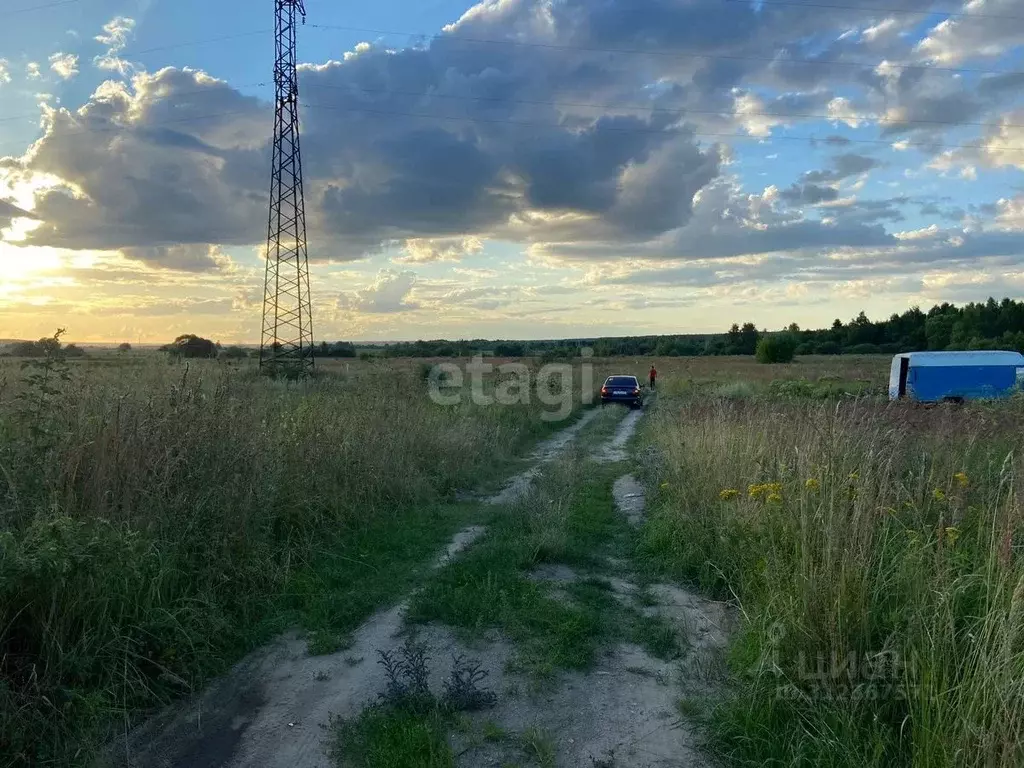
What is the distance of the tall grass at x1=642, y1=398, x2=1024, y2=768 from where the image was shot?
9.90 feet

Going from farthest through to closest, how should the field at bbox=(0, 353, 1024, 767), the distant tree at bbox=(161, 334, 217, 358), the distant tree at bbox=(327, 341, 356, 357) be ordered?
the distant tree at bbox=(327, 341, 356, 357)
the distant tree at bbox=(161, 334, 217, 358)
the field at bbox=(0, 353, 1024, 767)

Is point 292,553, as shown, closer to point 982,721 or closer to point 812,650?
point 812,650

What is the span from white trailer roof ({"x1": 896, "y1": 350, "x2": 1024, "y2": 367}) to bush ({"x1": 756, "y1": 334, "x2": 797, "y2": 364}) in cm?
4208

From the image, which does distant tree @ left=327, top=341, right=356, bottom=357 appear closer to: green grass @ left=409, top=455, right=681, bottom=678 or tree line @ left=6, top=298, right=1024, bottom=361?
tree line @ left=6, top=298, right=1024, bottom=361

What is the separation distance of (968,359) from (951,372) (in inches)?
38.9

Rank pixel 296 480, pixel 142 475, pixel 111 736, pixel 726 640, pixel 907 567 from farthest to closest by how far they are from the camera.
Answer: pixel 296 480 < pixel 142 475 < pixel 726 640 < pixel 907 567 < pixel 111 736

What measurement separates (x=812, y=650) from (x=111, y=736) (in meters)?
4.03

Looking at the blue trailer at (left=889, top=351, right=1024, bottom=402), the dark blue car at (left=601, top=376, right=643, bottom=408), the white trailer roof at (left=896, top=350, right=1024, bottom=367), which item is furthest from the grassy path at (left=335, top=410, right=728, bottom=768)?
the white trailer roof at (left=896, top=350, right=1024, bottom=367)

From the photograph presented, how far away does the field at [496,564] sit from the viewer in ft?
11.1

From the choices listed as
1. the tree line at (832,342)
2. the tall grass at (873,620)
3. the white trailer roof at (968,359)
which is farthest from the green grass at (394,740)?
the tree line at (832,342)

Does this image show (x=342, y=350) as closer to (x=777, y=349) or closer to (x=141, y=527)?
(x=777, y=349)

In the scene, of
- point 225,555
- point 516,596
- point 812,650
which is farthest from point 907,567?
point 225,555

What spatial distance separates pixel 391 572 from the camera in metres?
6.70

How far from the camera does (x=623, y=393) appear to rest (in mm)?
30297
